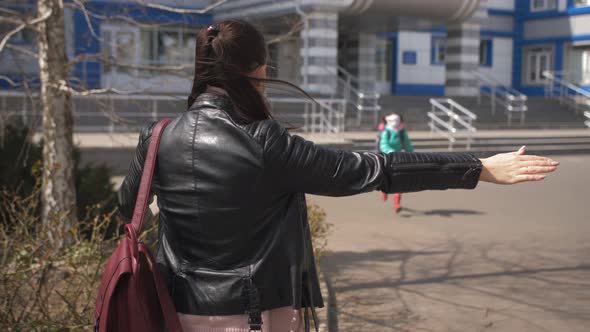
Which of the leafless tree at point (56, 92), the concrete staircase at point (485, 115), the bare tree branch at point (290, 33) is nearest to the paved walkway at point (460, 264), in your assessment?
the bare tree branch at point (290, 33)

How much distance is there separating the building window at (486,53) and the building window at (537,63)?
83.0 inches

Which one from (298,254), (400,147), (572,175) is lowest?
(572,175)

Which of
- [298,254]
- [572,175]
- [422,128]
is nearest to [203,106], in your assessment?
[298,254]

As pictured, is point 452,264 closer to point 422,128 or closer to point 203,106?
point 203,106

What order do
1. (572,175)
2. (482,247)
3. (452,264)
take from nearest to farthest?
(452,264)
(482,247)
(572,175)

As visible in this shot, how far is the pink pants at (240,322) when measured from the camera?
204cm

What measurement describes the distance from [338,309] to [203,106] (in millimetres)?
3652

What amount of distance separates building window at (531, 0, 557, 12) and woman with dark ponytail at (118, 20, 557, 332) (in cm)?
3837

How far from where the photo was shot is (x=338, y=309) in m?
5.42

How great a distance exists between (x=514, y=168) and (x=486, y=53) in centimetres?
3786

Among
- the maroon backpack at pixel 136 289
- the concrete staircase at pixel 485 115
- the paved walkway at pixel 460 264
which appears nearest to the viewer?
the maroon backpack at pixel 136 289

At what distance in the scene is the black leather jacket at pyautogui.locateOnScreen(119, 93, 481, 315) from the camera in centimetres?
196

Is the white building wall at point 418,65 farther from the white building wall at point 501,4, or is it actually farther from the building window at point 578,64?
the building window at point 578,64

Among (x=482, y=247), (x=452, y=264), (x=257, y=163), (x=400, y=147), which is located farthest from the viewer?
(x=400, y=147)
